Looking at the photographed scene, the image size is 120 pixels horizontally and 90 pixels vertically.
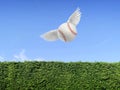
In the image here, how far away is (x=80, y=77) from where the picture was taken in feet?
73.3

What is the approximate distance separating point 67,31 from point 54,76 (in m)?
2.19

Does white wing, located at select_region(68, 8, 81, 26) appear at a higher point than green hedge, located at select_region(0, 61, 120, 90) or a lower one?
higher

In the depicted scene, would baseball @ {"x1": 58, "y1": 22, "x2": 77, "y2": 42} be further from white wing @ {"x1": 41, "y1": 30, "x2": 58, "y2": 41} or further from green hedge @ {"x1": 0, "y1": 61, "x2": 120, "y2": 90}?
green hedge @ {"x1": 0, "y1": 61, "x2": 120, "y2": 90}

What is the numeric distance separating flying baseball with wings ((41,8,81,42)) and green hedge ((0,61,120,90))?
49.7 inches

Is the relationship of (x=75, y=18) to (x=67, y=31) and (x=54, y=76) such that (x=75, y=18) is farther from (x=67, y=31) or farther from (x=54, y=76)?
(x=54, y=76)

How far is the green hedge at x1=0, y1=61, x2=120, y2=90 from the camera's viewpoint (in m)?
22.2

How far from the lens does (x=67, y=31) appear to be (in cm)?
2184

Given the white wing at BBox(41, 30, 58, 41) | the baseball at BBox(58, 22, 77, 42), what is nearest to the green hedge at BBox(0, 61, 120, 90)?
the white wing at BBox(41, 30, 58, 41)

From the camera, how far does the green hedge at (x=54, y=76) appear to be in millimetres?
22219

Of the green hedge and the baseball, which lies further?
the green hedge

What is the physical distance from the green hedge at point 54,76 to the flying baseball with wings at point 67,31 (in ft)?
4.14

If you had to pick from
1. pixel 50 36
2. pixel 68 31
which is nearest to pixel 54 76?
pixel 50 36

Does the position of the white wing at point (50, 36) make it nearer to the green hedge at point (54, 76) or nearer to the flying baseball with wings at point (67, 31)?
the flying baseball with wings at point (67, 31)

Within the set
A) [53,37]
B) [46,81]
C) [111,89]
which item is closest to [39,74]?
[46,81]
